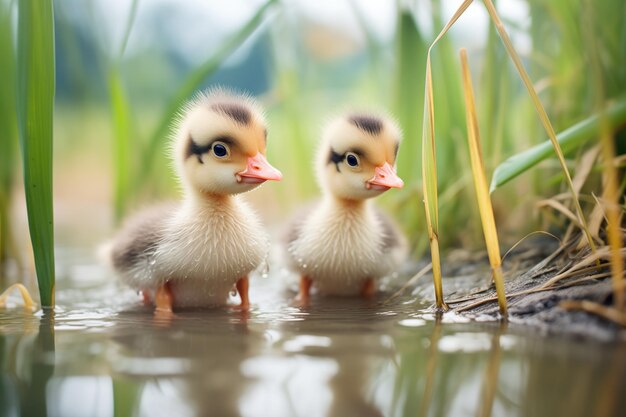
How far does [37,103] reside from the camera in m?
2.43

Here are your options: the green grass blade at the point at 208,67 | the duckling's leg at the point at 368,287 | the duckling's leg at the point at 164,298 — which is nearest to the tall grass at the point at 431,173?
the duckling's leg at the point at 368,287

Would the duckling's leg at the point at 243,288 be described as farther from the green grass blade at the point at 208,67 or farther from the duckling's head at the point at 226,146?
the green grass blade at the point at 208,67

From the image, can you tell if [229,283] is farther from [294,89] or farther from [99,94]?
[99,94]

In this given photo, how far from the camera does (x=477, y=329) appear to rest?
2160mm

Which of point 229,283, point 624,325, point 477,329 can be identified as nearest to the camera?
point 624,325

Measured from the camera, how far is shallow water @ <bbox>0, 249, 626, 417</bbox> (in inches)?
60.1

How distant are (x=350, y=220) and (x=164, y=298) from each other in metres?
0.97

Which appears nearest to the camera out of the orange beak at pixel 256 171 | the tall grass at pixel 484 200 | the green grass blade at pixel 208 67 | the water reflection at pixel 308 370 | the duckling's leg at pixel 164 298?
the water reflection at pixel 308 370

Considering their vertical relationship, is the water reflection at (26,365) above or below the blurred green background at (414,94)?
below

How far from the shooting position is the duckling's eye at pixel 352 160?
3.14 metres

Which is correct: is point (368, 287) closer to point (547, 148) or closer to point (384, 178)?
point (384, 178)

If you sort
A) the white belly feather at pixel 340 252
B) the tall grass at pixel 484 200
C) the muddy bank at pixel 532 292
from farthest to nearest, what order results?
the white belly feather at pixel 340 252 < the tall grass at pixel 484 200 < the muddy bank at pixel 532 292

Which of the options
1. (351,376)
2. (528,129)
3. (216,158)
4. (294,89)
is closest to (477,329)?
(351,376)

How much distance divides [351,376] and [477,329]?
62 centimetres
